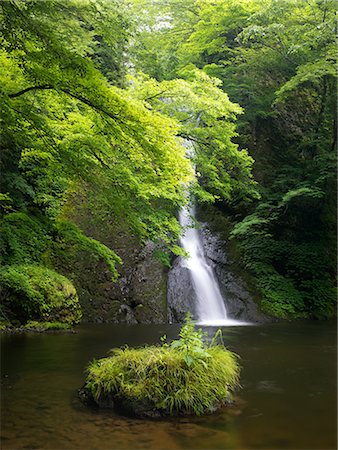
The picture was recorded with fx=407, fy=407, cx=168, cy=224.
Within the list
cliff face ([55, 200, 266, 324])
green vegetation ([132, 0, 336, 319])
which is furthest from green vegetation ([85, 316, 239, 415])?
green vegetation ([132, 0, 336, 319])

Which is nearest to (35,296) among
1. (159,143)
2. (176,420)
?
(159,143)

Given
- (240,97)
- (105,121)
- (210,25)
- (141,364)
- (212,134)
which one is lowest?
(141,364)

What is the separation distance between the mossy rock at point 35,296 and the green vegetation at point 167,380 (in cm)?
572

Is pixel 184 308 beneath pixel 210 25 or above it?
beneath

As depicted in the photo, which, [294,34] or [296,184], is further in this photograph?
[296,184]

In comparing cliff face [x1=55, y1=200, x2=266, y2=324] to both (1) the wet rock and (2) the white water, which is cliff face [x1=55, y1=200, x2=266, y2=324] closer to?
(1) the wet rock

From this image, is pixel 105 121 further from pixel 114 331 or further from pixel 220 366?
pixel 114 331

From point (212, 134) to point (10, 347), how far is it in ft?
25.6

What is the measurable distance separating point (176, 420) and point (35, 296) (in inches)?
269

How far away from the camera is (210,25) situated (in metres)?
17.6

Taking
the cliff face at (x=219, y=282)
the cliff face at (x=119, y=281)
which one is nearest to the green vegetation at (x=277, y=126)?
the cliff face at (x=219, y=282)

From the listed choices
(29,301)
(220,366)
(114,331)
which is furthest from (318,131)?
(220,366)

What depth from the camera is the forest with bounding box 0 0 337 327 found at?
18.7 ft

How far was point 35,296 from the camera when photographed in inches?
390
